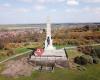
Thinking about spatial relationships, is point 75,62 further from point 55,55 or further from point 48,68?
point 48,68

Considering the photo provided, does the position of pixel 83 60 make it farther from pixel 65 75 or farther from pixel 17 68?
pixel 17 68

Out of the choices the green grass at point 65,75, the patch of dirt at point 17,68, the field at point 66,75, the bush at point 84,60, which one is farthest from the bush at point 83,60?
the patch of dirt at point 17,68

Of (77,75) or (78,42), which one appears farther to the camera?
(78,42)

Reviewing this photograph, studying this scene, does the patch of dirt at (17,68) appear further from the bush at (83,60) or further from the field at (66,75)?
the bush at (83,60)

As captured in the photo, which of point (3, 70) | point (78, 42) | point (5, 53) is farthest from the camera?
point (78, 42)

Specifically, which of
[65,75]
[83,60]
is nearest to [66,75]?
[65,75]

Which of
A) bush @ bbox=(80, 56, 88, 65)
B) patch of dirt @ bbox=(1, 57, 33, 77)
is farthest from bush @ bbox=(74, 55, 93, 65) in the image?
patch of dirt @ bbox=(1, 57, 33, 77)

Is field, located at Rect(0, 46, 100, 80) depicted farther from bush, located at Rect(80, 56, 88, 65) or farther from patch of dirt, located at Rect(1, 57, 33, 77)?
bush, located at Rect(80, 56, 88, 65)

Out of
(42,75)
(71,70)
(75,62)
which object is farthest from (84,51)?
(42,75)
